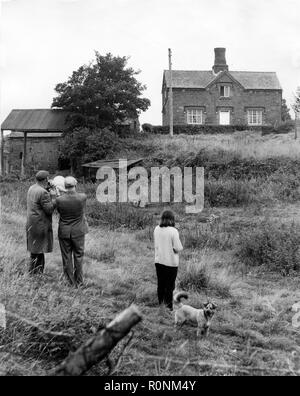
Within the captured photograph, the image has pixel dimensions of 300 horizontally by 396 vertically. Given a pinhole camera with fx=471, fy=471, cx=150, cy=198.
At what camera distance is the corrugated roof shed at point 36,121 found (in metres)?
34.6

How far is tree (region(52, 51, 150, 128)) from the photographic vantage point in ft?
103

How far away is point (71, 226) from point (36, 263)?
894mm

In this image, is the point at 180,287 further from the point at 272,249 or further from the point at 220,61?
the point at 220,61

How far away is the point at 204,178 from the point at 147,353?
1581cm

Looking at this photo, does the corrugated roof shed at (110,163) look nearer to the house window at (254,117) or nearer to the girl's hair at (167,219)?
the girl's hair at (167,219)

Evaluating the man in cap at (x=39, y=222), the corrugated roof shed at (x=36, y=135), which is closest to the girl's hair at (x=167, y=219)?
the man in cap at (x=39, y=222)

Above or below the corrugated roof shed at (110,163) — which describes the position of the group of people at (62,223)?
below

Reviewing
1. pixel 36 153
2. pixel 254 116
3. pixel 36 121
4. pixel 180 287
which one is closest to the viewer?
pixel 180 287

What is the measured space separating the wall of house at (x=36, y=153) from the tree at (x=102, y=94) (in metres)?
3.33


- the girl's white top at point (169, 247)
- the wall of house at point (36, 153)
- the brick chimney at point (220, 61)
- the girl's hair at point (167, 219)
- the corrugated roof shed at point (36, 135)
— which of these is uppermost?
the brick chimney at point (220, 61)

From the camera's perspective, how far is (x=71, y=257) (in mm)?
7641

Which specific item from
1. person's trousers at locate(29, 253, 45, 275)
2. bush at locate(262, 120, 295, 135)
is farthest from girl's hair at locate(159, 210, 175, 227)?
bush at locate(262, 120, 295, 135)

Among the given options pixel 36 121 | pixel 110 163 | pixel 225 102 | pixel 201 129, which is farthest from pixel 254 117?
pixel 110 163
